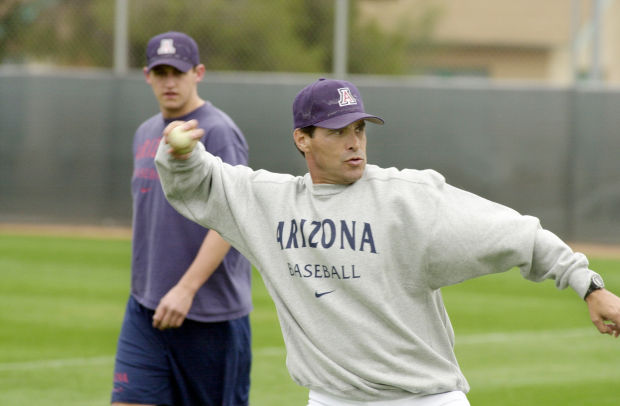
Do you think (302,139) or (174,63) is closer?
(302,139)

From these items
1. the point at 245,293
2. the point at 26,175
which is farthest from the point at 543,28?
the point at 245,293

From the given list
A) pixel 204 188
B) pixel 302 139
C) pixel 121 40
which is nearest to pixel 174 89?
pixel 204 188

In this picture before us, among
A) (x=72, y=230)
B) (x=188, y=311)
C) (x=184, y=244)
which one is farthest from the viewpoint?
(x=72, y=230)

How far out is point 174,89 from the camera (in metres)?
5.36

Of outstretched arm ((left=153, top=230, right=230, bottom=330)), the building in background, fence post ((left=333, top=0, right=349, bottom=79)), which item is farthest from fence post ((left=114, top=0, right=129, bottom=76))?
outstretched arm ((left=153, top=230, right=230, bottom=330))

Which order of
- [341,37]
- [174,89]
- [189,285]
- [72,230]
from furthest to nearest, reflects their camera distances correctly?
[72,230]
[341,37]
[174,89]
[189,285]

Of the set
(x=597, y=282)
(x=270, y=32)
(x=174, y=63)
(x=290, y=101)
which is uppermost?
(x=270, y=32)

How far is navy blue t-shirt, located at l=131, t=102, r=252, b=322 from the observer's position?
17.1 ft

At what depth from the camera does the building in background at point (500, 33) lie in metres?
18.3

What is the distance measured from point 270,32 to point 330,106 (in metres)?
14.6

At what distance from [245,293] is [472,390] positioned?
293 cm

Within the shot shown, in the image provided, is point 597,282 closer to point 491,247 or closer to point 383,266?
point 491,247

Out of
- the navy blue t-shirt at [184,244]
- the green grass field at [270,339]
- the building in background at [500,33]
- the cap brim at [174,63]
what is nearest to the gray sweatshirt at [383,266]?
the navy blue t-shirt at [184,244]

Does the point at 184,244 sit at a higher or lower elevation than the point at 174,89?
lower
